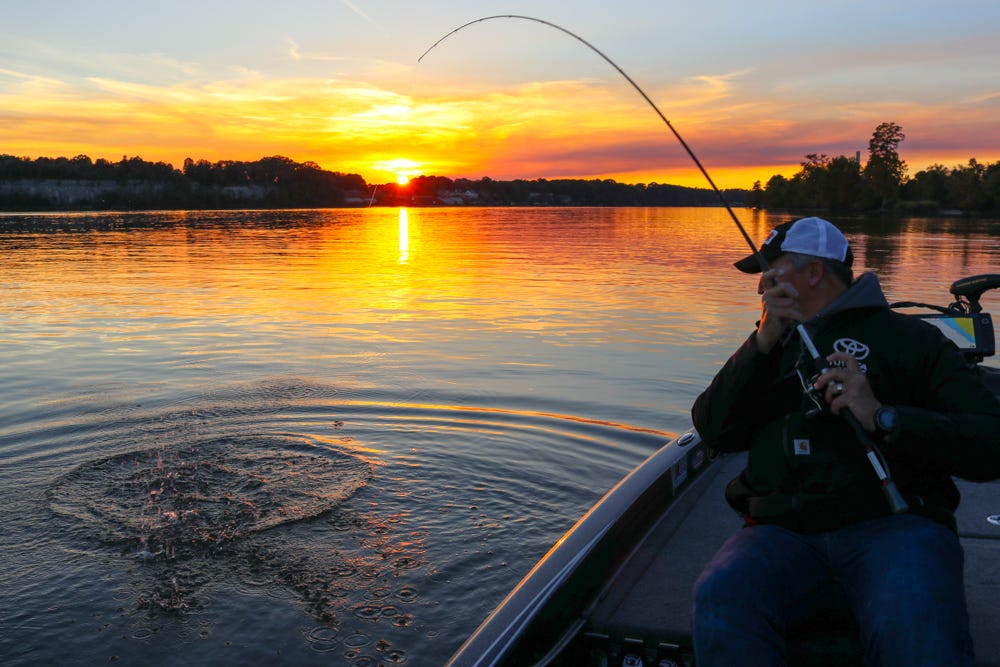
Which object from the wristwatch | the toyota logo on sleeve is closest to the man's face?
the toyota logo on sleeve

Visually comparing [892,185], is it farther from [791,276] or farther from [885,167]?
[791,276]

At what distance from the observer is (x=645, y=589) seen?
3375 mm

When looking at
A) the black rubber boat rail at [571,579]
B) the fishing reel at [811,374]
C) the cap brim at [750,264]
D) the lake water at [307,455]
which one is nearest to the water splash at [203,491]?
the lake water at [307,455]

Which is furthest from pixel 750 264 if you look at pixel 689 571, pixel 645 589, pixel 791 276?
pixel 645 589

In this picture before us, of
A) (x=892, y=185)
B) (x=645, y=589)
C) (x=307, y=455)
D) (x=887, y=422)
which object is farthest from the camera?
(x=892, y=185)

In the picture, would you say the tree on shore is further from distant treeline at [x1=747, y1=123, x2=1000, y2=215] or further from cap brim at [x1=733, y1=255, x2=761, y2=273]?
cap brim at [x1=733, y1=255, x2=761, y2=273]

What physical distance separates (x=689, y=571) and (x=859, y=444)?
0.96 metres

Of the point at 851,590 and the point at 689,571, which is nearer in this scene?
the point at 851,590

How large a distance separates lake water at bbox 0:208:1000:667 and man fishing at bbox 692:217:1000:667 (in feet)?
6.66

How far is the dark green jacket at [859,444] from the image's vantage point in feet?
9.35

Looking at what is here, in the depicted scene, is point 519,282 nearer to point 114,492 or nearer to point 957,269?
point 957,269

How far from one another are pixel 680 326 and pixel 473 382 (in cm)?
549

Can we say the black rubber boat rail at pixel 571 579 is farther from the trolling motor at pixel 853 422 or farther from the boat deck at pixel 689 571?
the trolling motor at pixel 853 422

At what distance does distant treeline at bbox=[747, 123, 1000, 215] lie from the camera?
412 feet
